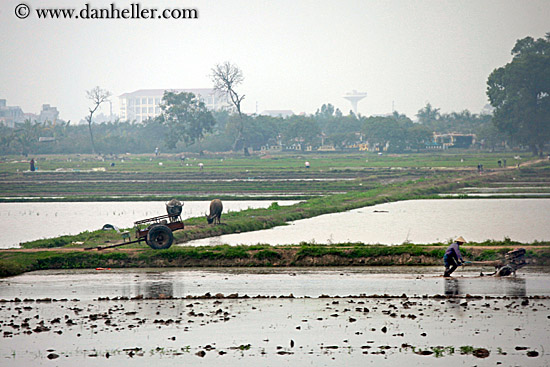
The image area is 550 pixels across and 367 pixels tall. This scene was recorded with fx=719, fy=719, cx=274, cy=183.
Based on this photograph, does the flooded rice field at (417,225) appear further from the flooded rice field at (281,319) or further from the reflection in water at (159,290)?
the reflection in water at (159,290)

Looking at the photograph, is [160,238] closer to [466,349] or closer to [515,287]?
[515,287]

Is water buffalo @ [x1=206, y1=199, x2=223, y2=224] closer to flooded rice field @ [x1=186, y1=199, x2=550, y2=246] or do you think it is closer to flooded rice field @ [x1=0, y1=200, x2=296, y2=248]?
flooded rice field @ [x1=186, y1=199, x2=550, y2=246]

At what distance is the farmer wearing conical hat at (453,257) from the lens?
18922 millimetres

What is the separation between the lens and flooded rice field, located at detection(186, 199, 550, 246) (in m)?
26.9

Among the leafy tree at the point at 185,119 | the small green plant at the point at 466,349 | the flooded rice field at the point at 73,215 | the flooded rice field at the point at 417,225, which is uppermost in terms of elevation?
the leafy tree at the point at 185,119

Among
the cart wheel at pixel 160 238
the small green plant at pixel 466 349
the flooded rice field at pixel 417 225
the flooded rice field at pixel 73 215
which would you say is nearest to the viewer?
the small green plant at pixel 466 349

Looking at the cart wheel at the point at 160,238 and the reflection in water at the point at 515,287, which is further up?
the cart wheel at the point at 160,238

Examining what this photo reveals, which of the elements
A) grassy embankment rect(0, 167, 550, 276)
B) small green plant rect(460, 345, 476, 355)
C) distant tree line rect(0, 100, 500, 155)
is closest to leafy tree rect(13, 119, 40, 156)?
distant tree line rect(0, 100, 500, 155)

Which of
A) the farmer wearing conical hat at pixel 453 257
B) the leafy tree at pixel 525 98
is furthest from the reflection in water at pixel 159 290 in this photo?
the leafy tree at pixel 525 98

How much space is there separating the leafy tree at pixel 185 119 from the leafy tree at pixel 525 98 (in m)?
48.0

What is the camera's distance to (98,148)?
130 m

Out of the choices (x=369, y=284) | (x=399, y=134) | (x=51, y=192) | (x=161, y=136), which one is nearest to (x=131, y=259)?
(x=369, y=284)

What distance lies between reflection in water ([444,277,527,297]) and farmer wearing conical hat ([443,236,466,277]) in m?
0.28

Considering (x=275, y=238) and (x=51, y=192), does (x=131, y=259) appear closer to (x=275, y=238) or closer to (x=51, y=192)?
(x=275, y=238)
